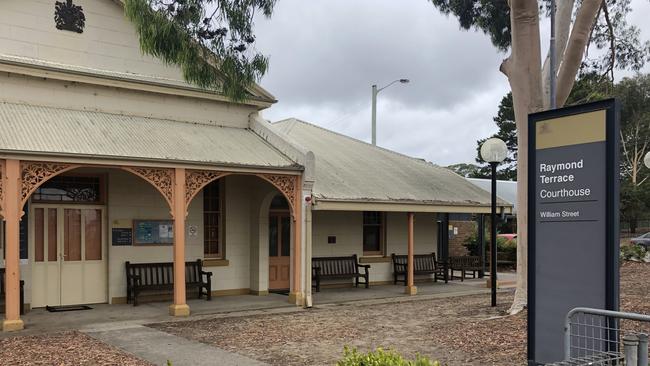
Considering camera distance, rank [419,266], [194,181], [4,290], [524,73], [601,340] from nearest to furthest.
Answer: [601,340], [524,73], [4,290], [194,181], [419,266]

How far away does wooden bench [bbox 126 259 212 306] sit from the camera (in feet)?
42.2

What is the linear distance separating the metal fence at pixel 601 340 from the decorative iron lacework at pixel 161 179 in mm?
8087

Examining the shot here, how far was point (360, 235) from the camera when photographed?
17.4 meters

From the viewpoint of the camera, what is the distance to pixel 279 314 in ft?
40.1

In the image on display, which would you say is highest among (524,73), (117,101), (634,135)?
(634,135)

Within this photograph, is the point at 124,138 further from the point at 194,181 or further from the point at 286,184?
the point at 286,184

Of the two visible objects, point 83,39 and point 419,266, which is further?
point 419,266

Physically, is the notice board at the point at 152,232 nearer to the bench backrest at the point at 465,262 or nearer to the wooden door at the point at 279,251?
the wooden door at the point at 279,251

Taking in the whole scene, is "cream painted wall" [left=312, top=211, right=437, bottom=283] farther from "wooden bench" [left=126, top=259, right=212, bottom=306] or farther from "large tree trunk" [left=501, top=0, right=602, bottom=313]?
"large tree trunk" [left=501, top=0, right=602, bottom=313]

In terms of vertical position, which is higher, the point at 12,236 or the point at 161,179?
the point at 161,179

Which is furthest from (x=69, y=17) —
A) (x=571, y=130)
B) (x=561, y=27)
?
(x=571, y=130)

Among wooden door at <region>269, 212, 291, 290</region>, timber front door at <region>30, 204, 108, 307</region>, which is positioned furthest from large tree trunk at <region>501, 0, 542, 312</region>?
timber front door at <region>30, 204, 108, 307</region>

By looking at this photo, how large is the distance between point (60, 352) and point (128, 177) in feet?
18.2

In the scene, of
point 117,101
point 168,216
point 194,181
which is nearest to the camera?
point 194,181
